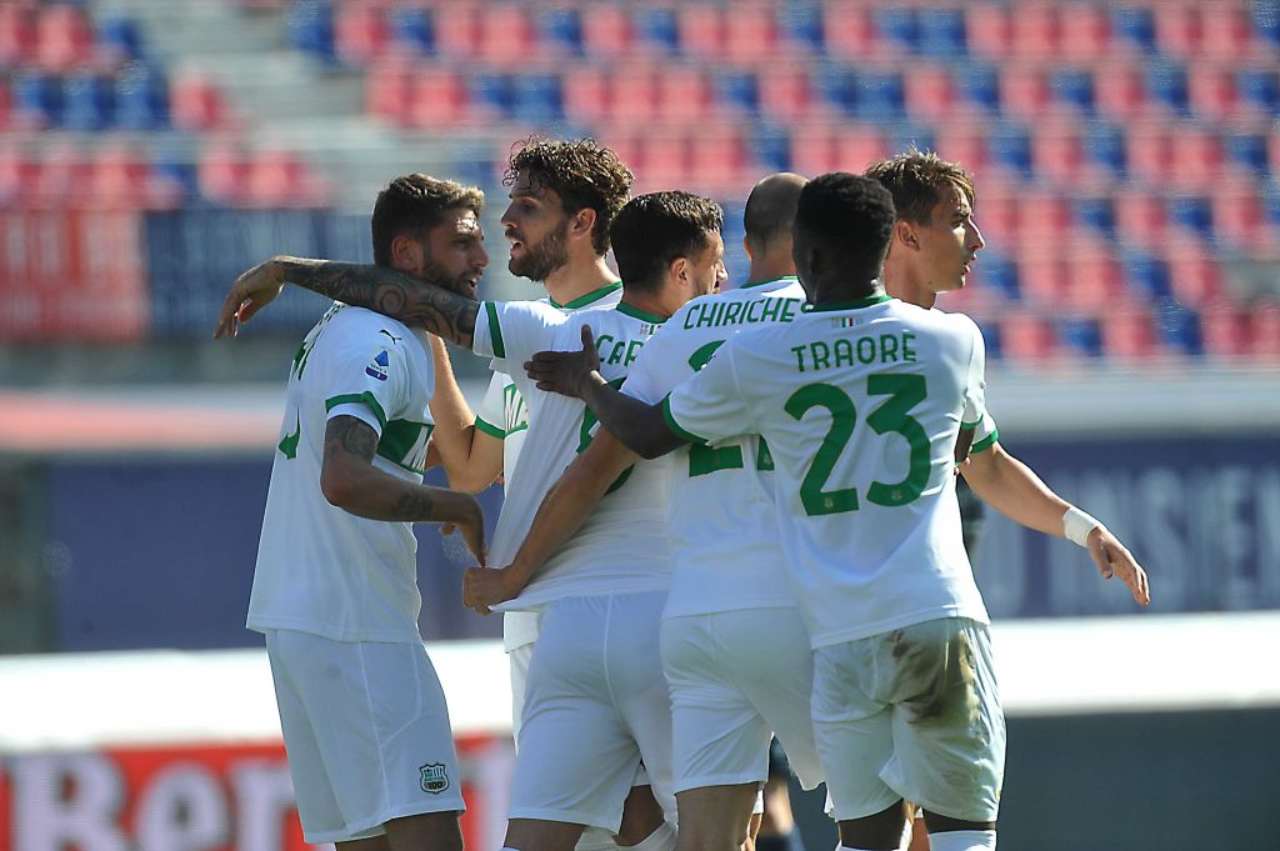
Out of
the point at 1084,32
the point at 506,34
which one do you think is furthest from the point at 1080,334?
the point at 506,34

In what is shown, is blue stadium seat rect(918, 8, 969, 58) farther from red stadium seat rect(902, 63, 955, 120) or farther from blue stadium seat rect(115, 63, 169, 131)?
blue stadium seat rect(115, 63, 169, 131)

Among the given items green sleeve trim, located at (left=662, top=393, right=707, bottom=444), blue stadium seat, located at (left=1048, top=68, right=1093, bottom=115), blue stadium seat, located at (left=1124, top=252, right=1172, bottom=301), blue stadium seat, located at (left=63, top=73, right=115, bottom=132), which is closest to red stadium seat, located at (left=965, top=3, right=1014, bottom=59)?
blue stadium seat, located at (left=1048, top=68, right=1093, bottom=115)

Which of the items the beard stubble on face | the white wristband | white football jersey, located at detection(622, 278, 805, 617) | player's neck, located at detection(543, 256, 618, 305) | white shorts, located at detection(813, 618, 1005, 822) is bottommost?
white shorts, located at detection(813, 618, 1005, 822)

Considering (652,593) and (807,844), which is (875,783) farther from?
(807,844)

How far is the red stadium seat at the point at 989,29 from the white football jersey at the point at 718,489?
14545 mm

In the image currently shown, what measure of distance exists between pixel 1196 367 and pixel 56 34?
983 cm

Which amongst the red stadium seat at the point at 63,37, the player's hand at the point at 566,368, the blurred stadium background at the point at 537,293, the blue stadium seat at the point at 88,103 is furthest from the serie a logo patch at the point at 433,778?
the red stadium seat at the point at 63,37

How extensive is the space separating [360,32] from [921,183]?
13107 mm

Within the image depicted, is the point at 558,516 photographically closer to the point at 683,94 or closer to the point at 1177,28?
the point at 683,94

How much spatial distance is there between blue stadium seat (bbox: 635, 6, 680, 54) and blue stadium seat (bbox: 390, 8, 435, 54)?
77.7 inches

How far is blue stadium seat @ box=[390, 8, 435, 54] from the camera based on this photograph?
1680 centimetres

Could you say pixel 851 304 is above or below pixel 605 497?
above

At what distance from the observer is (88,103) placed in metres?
14.9

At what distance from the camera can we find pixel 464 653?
685cm
